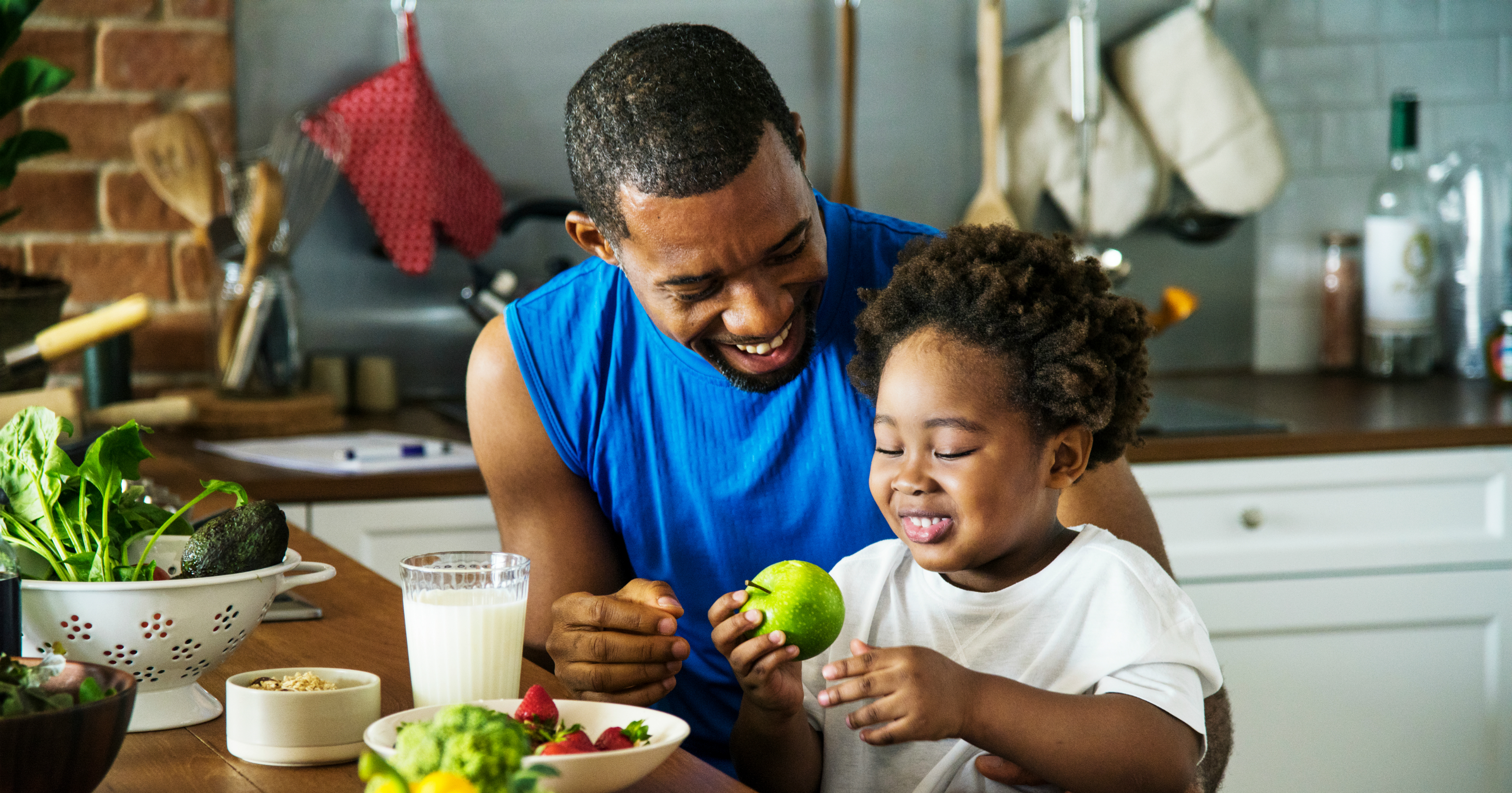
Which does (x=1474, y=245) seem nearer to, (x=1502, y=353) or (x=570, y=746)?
(x=1502, y=353)

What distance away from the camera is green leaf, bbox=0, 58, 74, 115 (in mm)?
1972

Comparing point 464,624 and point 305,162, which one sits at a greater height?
point 305,162

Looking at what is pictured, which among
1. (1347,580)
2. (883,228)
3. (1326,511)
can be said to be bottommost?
(1347,580)

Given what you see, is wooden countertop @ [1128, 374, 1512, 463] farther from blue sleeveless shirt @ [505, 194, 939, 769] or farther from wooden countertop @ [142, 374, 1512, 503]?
blue sleeveless shirt @ [505, 194, 939, 769]

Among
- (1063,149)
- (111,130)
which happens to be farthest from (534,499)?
(1063,149)

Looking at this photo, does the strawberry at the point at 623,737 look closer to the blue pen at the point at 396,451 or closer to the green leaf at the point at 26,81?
the blue pen at the point at 396,451

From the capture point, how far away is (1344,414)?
93.3 inches

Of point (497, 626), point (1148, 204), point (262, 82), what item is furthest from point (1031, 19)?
point (497, 626)

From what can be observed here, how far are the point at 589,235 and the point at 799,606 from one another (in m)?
0.47

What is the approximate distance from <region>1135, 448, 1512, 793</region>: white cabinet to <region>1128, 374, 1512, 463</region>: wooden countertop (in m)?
0.02

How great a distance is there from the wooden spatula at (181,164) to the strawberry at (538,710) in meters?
1.74

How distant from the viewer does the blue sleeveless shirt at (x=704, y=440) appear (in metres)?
1.42

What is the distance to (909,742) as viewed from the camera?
1207 mm

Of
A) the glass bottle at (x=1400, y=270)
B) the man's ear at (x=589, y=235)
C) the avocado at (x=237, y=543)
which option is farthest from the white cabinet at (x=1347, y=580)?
the avocado at (x=237, y=543)
